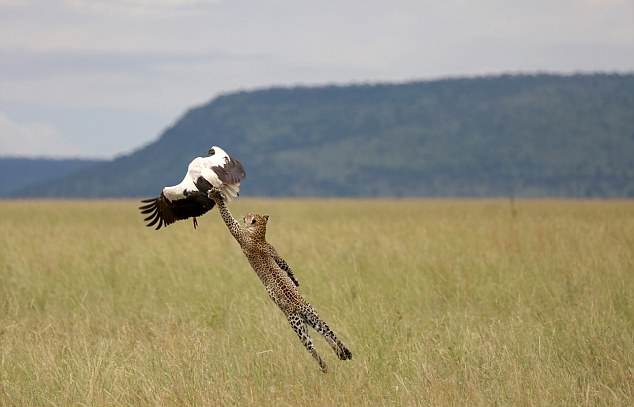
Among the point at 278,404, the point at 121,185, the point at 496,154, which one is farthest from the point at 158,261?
the point at 121,185

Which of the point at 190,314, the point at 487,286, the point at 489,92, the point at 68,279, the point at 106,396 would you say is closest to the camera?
the point at 106,396

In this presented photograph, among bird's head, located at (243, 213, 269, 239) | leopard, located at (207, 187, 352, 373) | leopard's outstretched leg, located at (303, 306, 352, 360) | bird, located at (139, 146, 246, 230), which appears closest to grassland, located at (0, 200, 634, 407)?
Result: leopard's outstretched leg, located at (303, 306, 352, 360)

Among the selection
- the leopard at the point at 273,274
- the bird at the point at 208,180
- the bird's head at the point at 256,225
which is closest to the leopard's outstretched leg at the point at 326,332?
the leopard at the point at 273,274

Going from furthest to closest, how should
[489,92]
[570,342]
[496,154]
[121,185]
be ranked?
[489,92] → [121,185] → [496,154] → [570,342]

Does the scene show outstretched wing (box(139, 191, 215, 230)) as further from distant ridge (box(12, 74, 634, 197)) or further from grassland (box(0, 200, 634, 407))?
distant ridge (box(12, 74, 634, 197))

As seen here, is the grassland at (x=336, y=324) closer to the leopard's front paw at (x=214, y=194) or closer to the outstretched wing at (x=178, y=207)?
the outstretched wing at (x=178, y=207)

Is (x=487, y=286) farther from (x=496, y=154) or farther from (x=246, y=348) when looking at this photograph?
(x=496, y=154)

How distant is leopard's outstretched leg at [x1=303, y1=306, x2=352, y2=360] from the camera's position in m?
5.78

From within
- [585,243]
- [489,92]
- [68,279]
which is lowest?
[68,279]

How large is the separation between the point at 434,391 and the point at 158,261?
7.95m

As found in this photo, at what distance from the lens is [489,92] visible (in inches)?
→ 7151

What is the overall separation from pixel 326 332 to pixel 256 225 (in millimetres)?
735

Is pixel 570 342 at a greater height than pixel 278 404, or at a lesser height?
greater

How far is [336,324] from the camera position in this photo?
8.30 metres
